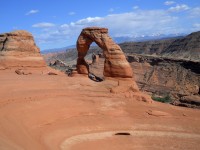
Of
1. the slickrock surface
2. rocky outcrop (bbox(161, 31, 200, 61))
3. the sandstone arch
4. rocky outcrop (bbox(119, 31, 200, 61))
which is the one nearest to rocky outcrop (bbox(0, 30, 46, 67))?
the sandstone arch

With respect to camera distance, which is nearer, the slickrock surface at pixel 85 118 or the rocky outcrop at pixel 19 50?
the slickrock surface at pixel 85 118

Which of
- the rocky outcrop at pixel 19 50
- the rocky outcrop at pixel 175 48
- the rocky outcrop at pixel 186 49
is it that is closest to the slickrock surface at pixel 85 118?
the rocky outcrop at pixel 19 50

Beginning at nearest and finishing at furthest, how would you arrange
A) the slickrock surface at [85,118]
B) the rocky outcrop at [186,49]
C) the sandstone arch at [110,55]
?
the slickrock surface at [85,118], the sandstone arch at [110,55], the rocky outcrop at [186,49]

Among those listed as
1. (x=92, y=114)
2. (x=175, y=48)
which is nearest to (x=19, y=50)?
(x=92, y=114)

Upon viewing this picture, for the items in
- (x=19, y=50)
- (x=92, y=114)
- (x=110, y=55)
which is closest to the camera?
(x=92, y=114)

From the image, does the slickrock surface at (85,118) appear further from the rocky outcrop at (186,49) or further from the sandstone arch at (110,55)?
the rocky outcrop at (186,49)

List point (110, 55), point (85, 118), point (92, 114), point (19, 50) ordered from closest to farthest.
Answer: point (85, 118) → point (92, 114) → point (110, 55) → point (19, 50)

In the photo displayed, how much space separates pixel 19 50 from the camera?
103 ft

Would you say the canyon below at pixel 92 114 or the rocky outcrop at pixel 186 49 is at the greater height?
the rocky outcrop at pixel 186 49

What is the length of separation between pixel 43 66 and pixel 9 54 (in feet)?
11.5

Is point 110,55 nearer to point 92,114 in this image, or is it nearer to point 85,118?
point 92,114

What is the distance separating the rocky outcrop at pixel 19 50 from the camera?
101 ft

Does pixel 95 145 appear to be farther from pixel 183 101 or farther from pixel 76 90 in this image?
→ pixel 183 101

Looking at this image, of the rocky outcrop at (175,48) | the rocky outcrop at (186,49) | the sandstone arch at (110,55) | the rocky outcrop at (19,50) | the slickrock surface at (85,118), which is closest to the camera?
the slickrock surface at (85,118)
